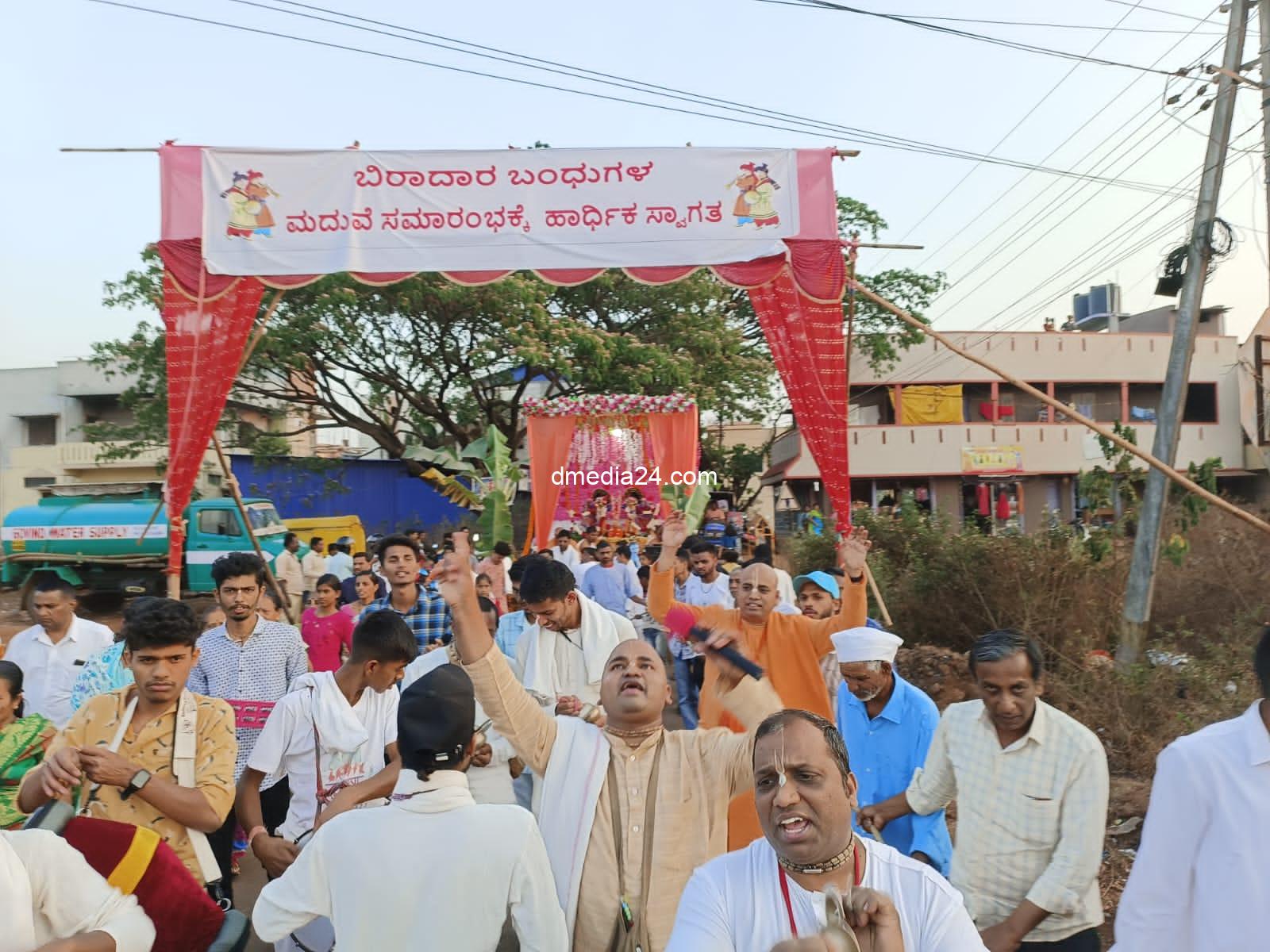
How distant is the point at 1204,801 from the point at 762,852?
1027 mm

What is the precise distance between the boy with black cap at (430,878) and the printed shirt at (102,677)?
99.0 inches

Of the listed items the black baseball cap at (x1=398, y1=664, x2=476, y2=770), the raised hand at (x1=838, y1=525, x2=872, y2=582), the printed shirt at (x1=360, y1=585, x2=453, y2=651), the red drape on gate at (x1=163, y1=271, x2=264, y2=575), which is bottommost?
the printed shirt at (x1=360, y1=585, x2=453, y2=651)

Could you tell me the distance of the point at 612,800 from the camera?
8.46ft

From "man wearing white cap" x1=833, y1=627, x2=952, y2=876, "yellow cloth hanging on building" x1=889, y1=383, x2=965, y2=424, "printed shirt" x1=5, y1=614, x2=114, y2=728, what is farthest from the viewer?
"yellow cloth hanging on building" x1=889, y1=383, x2=965, y2=424

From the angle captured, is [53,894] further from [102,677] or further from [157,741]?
[102,677]

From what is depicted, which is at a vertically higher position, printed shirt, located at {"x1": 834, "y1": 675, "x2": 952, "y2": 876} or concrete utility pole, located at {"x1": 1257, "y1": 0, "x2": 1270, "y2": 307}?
concrete utility pole, located at {"x1": 1257, "y1": 0, "x2": 1270, "y2": 307}

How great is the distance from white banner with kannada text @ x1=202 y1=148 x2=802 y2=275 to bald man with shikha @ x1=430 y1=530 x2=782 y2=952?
6.85 metres

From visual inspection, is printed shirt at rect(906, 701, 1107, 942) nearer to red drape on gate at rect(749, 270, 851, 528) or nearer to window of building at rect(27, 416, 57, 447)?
red drape on gate at rect(749, 270, 851, 528)

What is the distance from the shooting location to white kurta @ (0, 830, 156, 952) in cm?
190

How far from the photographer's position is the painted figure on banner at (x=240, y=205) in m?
9.02

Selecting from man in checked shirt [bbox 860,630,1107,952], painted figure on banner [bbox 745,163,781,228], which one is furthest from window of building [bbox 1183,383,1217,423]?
man in checked shirt [bbox 860,630,1107,952]

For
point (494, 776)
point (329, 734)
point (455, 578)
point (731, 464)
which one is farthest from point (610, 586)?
point (731, 464)

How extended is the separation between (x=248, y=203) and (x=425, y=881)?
328 inches

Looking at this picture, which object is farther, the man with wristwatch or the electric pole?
the electric pole
